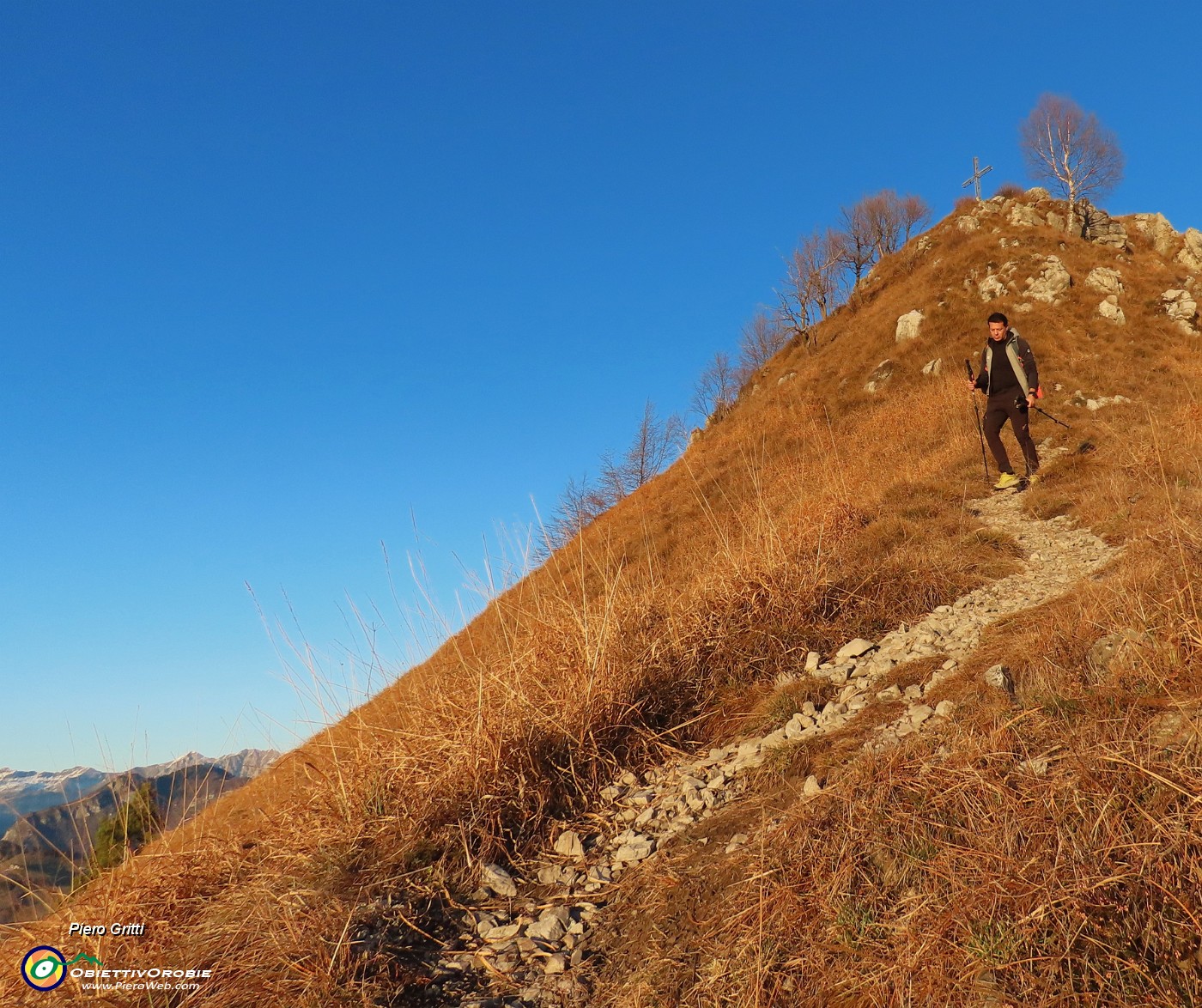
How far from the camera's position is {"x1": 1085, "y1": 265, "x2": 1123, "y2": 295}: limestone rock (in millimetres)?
20828

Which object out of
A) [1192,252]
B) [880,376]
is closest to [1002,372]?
[880,376]

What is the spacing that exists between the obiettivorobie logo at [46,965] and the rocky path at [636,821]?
1433 mm

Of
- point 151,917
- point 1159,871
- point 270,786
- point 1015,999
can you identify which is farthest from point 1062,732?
point 270,786

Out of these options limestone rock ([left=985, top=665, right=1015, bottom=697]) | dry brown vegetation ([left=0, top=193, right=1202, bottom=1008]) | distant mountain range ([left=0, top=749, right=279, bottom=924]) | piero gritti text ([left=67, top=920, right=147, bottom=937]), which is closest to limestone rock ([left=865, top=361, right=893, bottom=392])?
dry brown vegetation ([left=0, top=193, right=1202, bottom=1008])

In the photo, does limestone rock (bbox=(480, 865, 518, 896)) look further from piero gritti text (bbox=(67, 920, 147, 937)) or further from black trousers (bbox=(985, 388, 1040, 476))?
black trousers (bbox=(985, 388, 1040, 476))

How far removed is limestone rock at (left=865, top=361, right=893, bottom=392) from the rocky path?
16.3 m

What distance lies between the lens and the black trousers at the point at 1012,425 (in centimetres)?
936

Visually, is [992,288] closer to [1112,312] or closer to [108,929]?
[1112,312]

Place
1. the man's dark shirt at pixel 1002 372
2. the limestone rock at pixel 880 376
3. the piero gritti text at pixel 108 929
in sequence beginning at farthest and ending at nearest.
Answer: the limestone rock at pixel 880 376
the man's dark shirt at pixel 1002 372
the piero gritti text at pixel 108 929

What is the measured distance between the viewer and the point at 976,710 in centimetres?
315

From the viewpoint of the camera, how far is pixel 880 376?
2100 centimetres

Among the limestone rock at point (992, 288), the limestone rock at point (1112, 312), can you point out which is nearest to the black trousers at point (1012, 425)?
the limestone rock at point (1112, 312)

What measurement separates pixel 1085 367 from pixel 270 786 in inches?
727

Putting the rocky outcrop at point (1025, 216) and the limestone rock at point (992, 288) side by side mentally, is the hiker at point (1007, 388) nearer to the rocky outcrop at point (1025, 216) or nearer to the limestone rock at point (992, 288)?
the limestone rock at point (992, 288)
